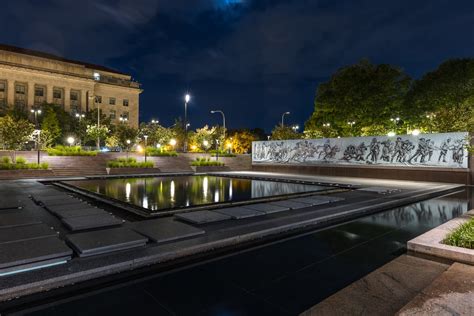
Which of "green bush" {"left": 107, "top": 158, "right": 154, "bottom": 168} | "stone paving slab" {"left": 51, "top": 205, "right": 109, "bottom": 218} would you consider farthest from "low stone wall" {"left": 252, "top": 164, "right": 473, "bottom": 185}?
"stone paving slab" {"left": 51, "top": 205, "right": 109, "bottom": 218}

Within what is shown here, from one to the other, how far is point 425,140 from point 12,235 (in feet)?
73.6

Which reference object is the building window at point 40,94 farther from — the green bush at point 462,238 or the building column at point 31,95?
the green bush at point 462,238

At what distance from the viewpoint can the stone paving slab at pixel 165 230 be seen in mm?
Result: 5688

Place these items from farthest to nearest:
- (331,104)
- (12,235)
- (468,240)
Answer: (331,104)
(12,235)
(468,240)

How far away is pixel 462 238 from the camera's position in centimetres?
539

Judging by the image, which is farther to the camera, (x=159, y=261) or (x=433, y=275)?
(x=159, y=261)

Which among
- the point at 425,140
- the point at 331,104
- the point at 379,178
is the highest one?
the point at 331,104

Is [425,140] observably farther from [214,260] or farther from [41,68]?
[41,68]

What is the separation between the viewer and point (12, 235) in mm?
5688

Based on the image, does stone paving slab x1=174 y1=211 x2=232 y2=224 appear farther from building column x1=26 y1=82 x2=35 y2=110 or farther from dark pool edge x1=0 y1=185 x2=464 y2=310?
building column x1=26 y1=82 x2=35 y2=110

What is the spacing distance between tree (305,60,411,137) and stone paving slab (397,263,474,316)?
27790 mm

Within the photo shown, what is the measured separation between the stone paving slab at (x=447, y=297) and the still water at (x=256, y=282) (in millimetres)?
901

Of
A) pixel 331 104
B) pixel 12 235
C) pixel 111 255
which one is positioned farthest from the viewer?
pixel 331 104

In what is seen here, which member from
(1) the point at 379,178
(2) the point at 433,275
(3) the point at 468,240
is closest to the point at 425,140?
(1) the point at 379,178
